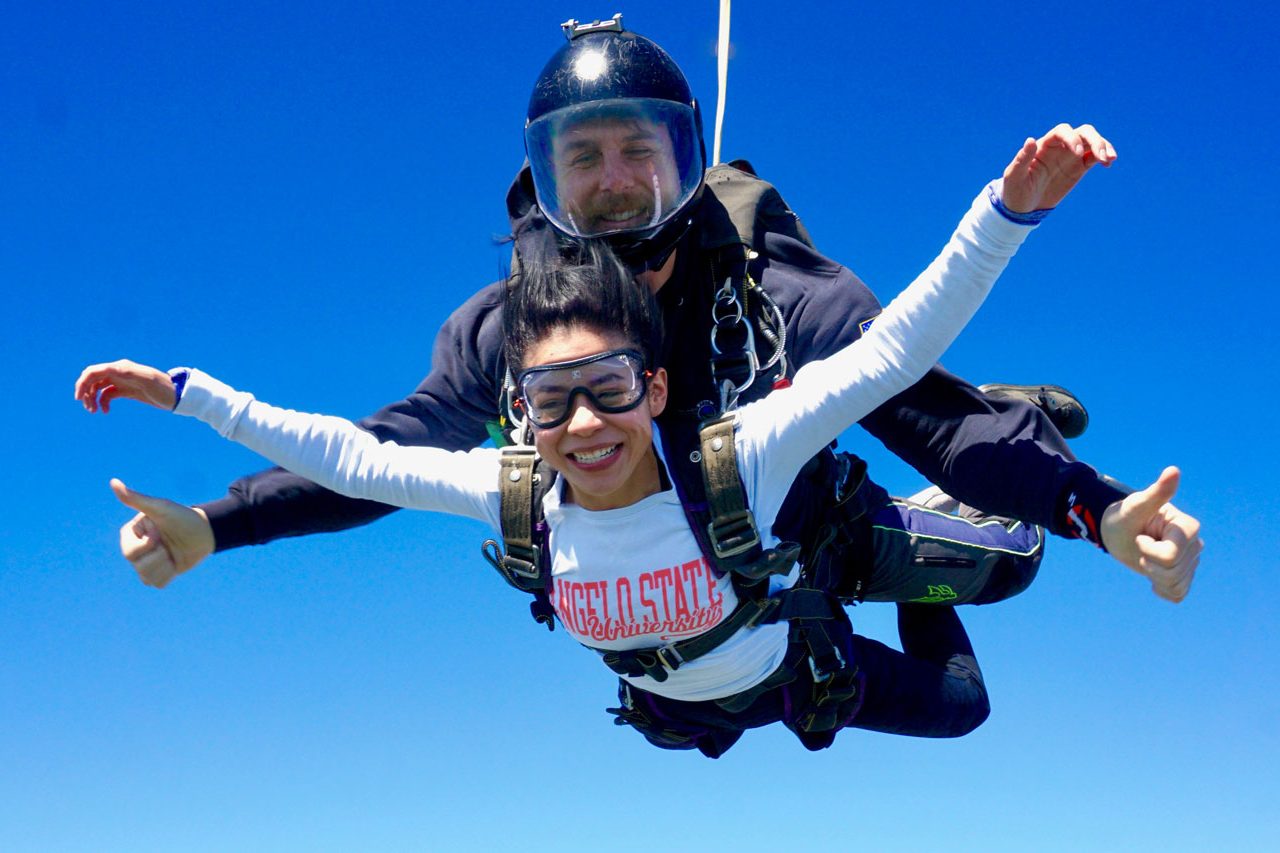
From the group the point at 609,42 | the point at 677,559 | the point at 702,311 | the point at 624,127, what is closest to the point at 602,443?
the point at 677,559

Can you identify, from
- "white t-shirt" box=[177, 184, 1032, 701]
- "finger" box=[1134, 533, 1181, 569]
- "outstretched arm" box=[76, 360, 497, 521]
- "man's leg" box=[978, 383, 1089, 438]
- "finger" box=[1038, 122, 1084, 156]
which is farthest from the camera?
"man's leg" box=[978, 383, 1089, 438]

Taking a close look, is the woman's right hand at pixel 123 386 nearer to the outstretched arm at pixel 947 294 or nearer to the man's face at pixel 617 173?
the man's face at pixel 617 173

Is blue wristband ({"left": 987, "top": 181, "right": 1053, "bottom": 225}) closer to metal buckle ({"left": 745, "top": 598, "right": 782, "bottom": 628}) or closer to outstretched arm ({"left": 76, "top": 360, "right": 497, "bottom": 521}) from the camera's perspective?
metal buckle ({"left": 745, "top": 598, "right": 782, "bottom": 628})

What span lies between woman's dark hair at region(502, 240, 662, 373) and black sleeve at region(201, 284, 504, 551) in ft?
1.19

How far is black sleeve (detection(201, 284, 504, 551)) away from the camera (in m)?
4.52

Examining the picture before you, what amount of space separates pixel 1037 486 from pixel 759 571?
81 cm

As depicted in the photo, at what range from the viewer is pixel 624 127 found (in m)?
4.50

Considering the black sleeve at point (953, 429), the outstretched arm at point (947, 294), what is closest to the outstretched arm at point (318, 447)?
the outstretched arm at point (947, 294)

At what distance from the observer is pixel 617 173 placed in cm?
449

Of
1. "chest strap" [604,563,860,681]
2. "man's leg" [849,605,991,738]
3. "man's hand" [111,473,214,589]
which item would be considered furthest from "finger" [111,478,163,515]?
"man's leg" [849,605,991,738]

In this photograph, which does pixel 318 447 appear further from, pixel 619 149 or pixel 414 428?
pixel 619 149

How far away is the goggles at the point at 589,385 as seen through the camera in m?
3.96

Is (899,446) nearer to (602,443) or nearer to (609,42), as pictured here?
(602,443)

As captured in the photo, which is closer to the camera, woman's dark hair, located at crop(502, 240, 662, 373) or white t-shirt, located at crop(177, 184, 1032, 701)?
white t-shirt, located at crop(177, 184, 1032, 701)
